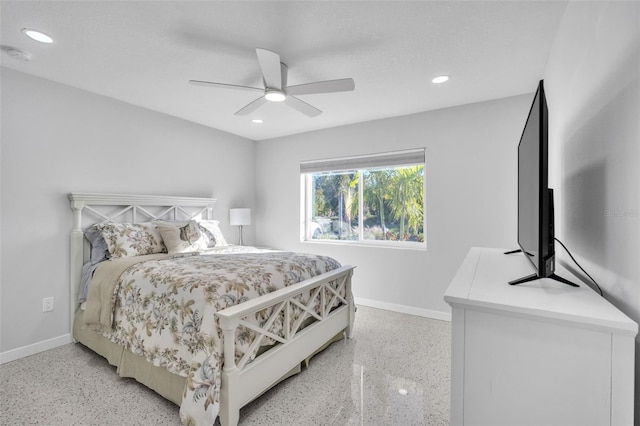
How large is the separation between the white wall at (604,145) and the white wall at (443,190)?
4.47 ft

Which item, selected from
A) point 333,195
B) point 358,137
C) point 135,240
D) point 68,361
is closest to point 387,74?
point 358,137

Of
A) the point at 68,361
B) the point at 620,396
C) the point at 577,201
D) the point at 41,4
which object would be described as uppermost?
the point at 41,4

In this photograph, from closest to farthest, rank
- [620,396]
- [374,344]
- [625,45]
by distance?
[620,396] → [625,45] → [374,344]

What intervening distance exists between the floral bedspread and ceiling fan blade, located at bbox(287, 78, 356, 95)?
137 centimetres

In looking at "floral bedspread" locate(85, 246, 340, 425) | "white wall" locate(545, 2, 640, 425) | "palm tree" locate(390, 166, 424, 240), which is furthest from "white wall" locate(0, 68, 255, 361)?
"white wall" locate(545, 2, 640, 425)

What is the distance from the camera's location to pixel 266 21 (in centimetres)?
182

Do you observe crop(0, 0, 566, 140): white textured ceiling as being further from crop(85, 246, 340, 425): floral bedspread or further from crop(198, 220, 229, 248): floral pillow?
crop(85, 246, 340, 425): floral bedspread

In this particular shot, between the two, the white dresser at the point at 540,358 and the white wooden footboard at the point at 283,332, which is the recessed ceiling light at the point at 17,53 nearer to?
the white wooden footboard at the point at 283,332

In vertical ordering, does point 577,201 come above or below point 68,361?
above

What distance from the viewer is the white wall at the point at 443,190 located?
3074mm

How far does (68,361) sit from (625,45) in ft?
12.6

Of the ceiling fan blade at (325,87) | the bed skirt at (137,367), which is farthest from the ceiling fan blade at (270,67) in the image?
the bed skirt at (137,367)

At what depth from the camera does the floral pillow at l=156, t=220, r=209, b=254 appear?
297cm

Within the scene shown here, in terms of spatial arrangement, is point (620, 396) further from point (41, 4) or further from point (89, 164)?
point (89, 164)
